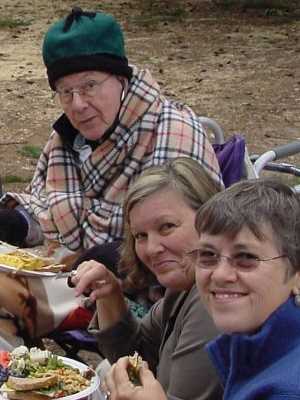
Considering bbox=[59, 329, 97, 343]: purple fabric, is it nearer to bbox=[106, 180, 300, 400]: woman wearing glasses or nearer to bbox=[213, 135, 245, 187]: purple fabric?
bbox=[213, 135, 245, 187]: purple fabric

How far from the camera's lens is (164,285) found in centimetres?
283

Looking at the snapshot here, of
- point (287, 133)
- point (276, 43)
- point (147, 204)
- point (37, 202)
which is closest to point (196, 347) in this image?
point (147, 204)

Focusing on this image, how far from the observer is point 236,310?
2.14 metres

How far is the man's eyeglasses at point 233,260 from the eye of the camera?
211 centimetres

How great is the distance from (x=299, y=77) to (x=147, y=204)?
765 cm

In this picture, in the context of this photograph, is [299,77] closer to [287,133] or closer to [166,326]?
[287,133]

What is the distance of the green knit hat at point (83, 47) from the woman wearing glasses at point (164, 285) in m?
0.83

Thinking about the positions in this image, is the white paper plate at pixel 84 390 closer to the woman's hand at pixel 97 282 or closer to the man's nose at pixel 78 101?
the woman's hand at pixel 97 282

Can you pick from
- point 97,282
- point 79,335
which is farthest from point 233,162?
point 97,282

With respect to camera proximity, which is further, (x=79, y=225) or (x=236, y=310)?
(x=79, y=225)

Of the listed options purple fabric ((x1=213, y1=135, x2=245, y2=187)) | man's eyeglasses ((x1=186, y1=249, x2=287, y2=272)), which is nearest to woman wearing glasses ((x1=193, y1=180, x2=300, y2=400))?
man's eyeglasses ((x1=186, y1=249, x2=287, y2=272))

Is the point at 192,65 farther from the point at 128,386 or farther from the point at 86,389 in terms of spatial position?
the point at 128,386

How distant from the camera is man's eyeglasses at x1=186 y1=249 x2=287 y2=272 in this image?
2.11 meters

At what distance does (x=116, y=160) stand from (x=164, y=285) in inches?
37.9
